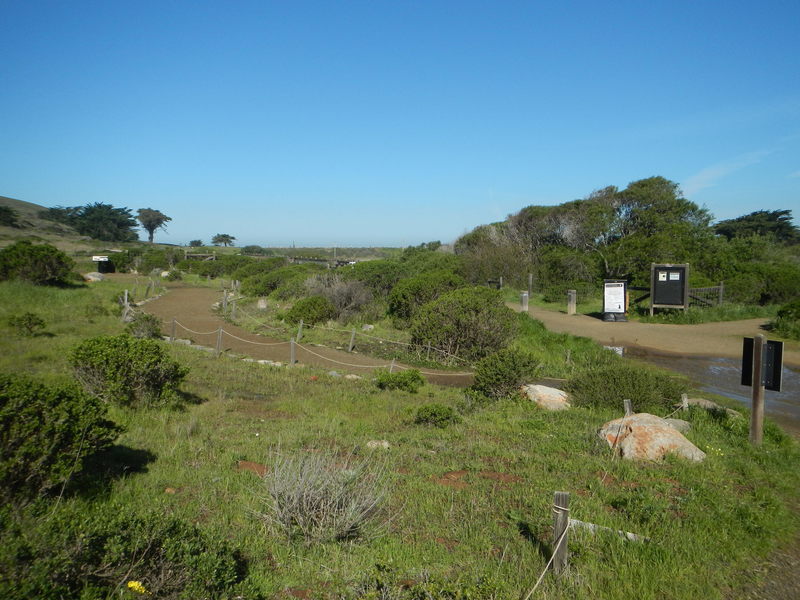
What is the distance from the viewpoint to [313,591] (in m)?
3.39

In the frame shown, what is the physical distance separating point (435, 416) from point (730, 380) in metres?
8.36

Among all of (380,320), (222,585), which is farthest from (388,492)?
(380,320)

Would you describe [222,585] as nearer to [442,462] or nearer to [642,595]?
[642,595]

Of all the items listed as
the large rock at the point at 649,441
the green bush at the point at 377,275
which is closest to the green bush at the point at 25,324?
the green bush at the point at 377,275

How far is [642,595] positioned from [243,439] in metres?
4.83

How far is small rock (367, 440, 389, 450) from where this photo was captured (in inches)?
262

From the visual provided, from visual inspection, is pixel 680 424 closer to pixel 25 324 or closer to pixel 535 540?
pixel 535 540

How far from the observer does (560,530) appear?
3525 millimetres

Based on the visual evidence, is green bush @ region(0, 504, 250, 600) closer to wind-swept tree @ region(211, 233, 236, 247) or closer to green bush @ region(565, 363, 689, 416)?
green bush @ region(565, 363, 689, 416)

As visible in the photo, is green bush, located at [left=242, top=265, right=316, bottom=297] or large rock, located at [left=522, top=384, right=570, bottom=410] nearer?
large rock, located at [left=522, top=384, right=570, bottom=410]

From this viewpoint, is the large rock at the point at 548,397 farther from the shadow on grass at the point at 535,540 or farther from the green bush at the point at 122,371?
the green bush at the point at 122,371

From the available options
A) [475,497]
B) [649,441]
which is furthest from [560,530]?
[649,441]

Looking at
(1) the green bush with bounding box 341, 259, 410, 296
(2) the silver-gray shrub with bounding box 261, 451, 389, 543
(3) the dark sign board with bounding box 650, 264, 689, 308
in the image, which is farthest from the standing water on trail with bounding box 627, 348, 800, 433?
(1) the green bush with bounding box 341, 259, 410, 296

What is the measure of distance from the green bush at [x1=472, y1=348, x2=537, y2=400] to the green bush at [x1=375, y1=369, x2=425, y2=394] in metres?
1.38
